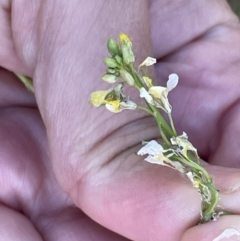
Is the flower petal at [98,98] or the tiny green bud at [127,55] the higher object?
the tiny green bud at [127,55]

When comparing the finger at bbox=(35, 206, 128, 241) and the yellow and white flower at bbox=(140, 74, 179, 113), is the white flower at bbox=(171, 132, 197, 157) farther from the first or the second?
the finger at bbox=(35, 206, 128, 241)

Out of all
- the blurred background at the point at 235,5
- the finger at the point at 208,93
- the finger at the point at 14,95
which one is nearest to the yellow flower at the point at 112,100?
the finger at the point at 208,93

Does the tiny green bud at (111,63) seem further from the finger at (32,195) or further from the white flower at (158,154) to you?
the finger at (32,195)

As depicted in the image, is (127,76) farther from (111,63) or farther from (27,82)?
(27,82)

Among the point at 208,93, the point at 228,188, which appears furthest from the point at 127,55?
the point at 208,93

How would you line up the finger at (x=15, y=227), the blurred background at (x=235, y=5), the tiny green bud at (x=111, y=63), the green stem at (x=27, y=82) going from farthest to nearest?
the blurred background at (x=235, y=5) → the green stem at (x=27, y=82) → the finger at (x=15, y=227) → the tiny green bud at (x=111, y=63)

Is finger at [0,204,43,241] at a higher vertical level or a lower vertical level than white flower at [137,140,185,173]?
lower

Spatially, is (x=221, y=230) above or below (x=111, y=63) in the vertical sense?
below

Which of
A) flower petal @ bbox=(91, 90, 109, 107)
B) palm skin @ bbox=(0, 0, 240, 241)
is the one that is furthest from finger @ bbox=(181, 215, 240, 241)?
flower petal @ bbox=(91, 90, 109, 107)
